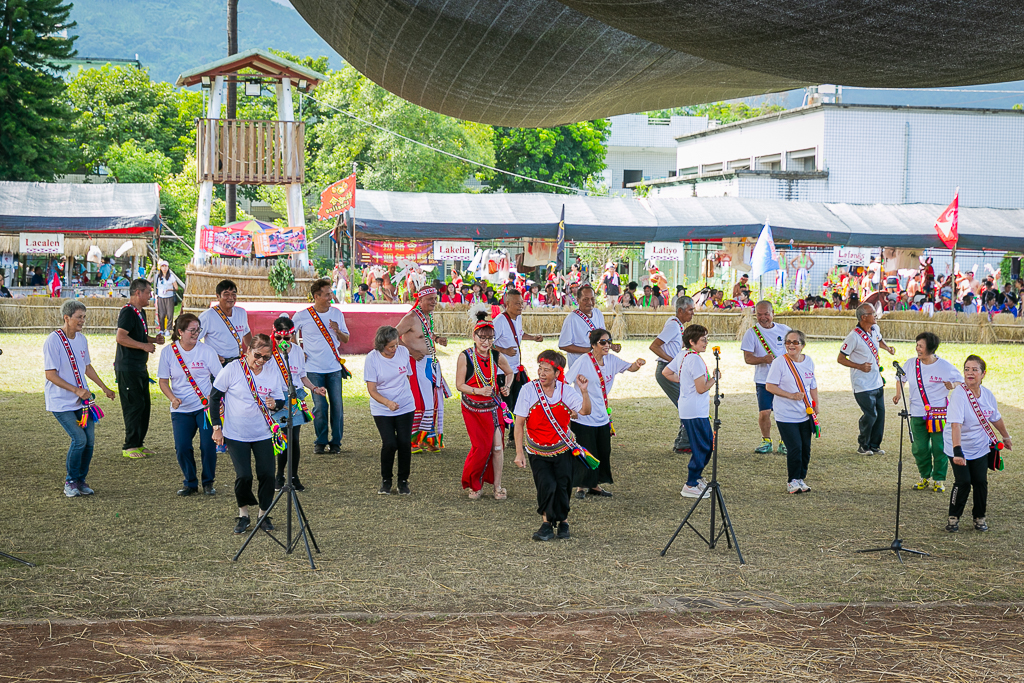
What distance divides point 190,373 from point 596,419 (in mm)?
3816

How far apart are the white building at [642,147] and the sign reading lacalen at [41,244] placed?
130 feet

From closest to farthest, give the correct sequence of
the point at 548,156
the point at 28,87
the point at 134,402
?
the point at 134,402, the point at 28,87, the point at 548,156

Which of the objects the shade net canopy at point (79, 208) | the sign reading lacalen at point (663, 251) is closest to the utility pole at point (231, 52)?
the shade net canopy at point (79, 208)

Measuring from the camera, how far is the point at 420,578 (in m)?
6.45

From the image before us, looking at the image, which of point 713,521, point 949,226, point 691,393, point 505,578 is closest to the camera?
point 505,578

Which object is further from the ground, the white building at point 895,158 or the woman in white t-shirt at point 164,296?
the white building at point 895,158

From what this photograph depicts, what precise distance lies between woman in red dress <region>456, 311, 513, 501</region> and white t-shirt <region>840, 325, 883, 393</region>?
470 centimetres

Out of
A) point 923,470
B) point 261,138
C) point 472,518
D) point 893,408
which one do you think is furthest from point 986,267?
point 472,518

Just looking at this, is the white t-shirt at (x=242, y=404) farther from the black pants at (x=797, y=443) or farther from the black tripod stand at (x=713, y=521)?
the black pants at (x=797, y=443)

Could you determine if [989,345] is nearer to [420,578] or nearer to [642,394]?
[642,394]

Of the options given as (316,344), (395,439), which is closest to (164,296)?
(316,344)

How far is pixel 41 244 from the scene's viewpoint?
25.7 m

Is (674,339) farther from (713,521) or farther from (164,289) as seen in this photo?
(164,289)

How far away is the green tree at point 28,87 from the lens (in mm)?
35406
